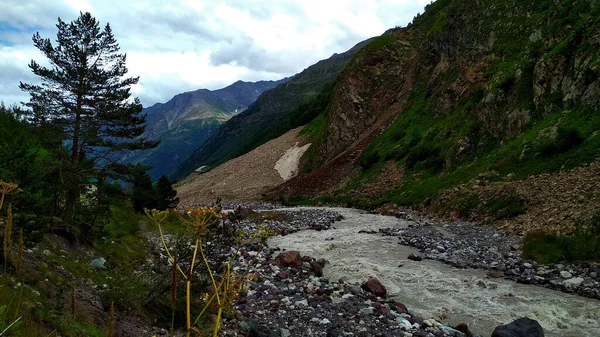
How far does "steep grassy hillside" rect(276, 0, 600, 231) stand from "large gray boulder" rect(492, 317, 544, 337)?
9021mm

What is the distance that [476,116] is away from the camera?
3694 centimetres

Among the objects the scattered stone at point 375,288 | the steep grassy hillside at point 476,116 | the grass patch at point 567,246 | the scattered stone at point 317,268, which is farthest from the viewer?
the steep grassy hillside at point 476,116

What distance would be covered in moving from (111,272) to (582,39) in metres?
32.5

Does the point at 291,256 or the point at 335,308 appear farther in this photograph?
the point at 291,256

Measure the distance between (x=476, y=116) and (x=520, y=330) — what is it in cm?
3178

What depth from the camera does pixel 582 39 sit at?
27.4 metres

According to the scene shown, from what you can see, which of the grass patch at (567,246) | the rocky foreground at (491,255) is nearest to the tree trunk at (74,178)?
the rocky foreground at (491,255)

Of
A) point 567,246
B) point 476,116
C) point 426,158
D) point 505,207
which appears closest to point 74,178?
point 567,246

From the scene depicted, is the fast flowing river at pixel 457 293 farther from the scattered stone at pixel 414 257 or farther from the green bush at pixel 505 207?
the green bush at pixel 505 207

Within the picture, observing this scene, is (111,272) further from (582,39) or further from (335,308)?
(582,39)

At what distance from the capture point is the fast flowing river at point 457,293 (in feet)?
33.0

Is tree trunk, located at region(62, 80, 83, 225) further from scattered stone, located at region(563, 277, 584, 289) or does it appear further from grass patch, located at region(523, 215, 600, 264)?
grass patch, located at region(523, 215, 600, 264)

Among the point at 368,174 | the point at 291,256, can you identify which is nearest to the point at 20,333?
the point at 291,256

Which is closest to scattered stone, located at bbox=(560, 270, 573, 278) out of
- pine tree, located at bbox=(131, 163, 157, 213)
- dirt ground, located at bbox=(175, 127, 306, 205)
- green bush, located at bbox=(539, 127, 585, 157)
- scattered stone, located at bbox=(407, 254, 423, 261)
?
scattered stone, located at bbox=(407, 254, 423, 261)
